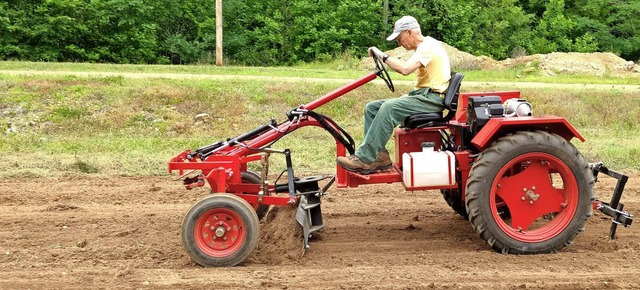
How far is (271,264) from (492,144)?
87.5 inches

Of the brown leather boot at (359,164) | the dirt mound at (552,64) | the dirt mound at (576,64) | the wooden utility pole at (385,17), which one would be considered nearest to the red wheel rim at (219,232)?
the brown leather boot at (359,164)

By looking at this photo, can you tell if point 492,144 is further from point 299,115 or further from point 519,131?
point 299,115

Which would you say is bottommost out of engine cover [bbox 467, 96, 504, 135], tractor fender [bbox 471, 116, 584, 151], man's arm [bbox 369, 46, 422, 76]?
tractor fender [bbox 471, 116, 584, 151]

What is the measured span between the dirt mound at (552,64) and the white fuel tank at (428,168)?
1849cm

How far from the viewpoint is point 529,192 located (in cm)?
675

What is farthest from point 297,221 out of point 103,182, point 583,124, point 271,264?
point 583,124

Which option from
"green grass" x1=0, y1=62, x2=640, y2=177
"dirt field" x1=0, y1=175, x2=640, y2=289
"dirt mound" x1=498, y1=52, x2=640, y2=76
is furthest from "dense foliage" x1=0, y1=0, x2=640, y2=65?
"dirt field" x1=0, y1=175, x2=640, y2=289

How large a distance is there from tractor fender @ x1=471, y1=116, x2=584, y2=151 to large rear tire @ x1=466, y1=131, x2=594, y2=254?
0.36ft

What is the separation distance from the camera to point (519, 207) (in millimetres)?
6762

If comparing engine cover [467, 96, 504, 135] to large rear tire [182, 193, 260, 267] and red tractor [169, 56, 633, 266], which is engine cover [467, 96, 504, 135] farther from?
large rear tire [182, 193, 260, 267]

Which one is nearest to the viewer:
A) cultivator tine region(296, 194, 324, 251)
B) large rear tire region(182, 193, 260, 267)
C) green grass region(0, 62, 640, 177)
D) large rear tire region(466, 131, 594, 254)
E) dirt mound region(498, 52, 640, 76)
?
large rear tire region(182, 193, 260, 267)

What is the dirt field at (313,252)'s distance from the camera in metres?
5.87

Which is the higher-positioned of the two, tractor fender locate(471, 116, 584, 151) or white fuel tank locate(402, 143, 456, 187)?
tractor fender locate(471, 116, 584, 151)

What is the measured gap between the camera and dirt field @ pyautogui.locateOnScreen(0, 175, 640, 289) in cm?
587
